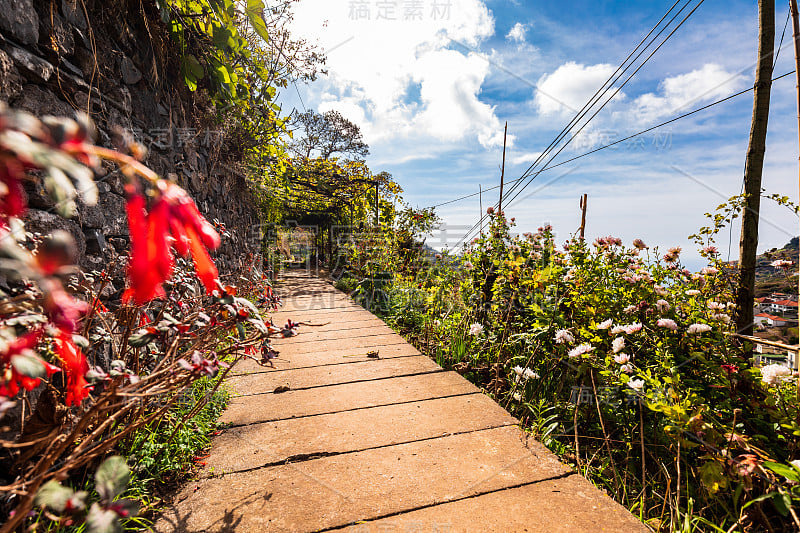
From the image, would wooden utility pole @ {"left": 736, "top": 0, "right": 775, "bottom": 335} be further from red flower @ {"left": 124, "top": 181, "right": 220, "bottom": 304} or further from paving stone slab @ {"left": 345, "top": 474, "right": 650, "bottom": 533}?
red flower @ {"left": 124, "top": 181, "right": 220, "bottom": 304}

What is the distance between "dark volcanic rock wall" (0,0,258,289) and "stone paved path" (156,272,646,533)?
38.6 inches

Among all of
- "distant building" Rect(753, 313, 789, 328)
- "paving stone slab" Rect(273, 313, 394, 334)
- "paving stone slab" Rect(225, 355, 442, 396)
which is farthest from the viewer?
"paving stone slab" Rect(273, 313, 394, 334)

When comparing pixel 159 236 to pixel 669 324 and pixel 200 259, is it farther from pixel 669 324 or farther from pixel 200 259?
pixel 669 324

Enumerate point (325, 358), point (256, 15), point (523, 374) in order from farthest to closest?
1. point (325, 358)
2. point (256, 15)
3. point (523, 374)

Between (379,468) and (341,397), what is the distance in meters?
0.70

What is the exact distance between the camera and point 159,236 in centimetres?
41

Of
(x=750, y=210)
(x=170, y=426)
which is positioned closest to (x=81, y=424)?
(x=170, y=426)

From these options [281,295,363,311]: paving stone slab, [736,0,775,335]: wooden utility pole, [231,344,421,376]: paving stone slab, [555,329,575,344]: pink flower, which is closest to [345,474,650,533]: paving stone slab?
[555,329,575,344]: pink flower

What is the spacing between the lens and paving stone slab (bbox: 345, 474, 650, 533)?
3.70ft

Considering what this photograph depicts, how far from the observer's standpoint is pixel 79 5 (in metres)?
1.54

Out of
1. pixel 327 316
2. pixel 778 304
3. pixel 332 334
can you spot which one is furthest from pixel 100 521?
pixel 327 316

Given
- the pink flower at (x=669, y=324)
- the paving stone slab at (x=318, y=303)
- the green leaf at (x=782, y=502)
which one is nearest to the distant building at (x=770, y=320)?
the pink flower at (x=669, y=324)

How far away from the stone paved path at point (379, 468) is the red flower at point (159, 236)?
1080 millimetres

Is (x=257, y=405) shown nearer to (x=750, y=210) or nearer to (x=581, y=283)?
(x=581, y=283)
